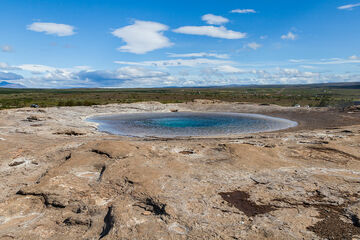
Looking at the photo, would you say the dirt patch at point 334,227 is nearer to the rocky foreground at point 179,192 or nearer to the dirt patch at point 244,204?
the rocky foreground at point 179,192

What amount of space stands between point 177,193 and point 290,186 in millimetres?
4846

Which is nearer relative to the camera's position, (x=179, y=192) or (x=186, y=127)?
(x=179, y=192)

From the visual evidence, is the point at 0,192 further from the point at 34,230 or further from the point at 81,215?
the point at 81,215

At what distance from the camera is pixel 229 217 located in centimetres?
754

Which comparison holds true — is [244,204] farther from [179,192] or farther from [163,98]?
[163,98]

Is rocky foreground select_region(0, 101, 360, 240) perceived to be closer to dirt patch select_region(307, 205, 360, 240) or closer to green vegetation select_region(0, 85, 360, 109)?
dirt patch select_region(307, 205, 360, 240)

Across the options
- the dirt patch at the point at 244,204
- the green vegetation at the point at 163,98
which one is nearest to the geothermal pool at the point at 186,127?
the dirt patch at the point at 244,204

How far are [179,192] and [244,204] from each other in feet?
8.03

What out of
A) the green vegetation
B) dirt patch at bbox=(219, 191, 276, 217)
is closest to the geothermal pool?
dirt patch at bbox=(219, 191, 276, 217)

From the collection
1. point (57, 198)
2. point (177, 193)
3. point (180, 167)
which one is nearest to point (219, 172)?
point (180, 167)

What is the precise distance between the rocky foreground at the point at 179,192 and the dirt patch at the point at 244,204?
38mm

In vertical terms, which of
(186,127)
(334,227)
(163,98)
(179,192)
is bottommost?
(186,127)

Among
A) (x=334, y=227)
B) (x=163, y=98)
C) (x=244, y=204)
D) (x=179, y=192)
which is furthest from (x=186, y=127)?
(x=163, y=98)

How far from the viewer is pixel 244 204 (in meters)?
8.43
